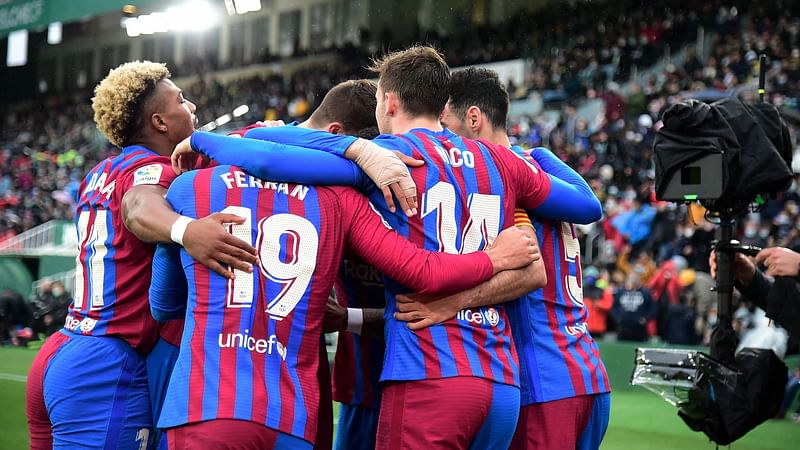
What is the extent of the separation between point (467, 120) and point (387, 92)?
21.5 inches

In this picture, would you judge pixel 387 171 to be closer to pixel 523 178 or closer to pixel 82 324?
pixel 523 178

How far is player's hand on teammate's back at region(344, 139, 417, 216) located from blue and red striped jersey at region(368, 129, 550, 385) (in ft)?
0.24

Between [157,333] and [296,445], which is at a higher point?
[157,333]

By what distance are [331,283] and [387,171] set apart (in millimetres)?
362

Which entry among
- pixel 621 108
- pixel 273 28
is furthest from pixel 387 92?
pixel 273 28

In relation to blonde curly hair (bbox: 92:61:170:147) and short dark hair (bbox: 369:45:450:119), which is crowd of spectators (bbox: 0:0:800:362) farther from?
blonde curly hair (bbox: 92:61:170:147)

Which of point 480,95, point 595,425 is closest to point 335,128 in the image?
point 480,95

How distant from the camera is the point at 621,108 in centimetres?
1820

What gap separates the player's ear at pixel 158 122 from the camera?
3.23 metres

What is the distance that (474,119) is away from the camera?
129 inches

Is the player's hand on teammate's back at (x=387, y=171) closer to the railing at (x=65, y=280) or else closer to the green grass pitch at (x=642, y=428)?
the green grass pitch at (x=642, y=428)

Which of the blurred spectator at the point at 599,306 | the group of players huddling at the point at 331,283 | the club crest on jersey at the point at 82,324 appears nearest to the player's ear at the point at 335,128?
the group of players huddling at the point at 331,283

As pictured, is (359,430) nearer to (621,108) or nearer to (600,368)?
(600,368)

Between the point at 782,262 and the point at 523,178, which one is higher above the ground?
the point at 523,178
